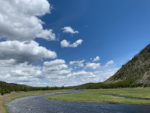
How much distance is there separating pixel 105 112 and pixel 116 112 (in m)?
3.56

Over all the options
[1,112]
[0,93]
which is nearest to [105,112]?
[1,112]

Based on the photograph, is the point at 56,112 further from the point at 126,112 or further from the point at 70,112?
the point at 126,112

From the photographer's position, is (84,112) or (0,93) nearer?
(84,112)

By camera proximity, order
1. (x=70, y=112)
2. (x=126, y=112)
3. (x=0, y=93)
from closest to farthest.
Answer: (x=126, y=112) → (x=70, y=112) → (x=0, y=93)

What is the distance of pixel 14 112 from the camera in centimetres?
5184

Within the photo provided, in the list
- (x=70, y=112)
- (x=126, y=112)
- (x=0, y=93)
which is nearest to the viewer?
(x=126, y=112)

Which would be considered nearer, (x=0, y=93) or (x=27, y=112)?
(x=27, y=112)

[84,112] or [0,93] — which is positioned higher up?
[0,93]

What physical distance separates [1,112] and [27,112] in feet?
28.1

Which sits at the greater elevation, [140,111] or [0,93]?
[0,93]

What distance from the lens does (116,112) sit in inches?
1857

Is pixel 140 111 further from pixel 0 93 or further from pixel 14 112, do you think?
pixel 0 93

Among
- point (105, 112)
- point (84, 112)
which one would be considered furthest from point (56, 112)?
point (105, 112)

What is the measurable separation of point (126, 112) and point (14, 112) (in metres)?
39.1
